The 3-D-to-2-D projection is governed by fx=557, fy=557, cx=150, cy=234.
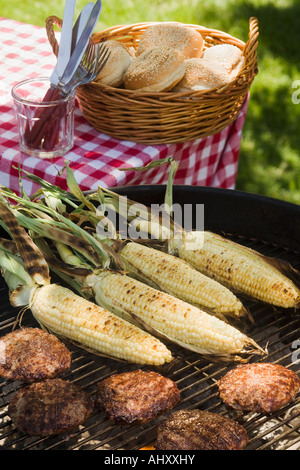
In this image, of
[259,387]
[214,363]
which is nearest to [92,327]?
[214,363]

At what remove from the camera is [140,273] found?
219 centimetres

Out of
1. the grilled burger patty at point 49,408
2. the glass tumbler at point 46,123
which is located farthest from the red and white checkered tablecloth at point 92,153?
the grilled burger patty at point 49,408

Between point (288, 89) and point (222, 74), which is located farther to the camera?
point (288, 89)

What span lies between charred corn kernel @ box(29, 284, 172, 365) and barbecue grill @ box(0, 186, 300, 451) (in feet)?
0.29

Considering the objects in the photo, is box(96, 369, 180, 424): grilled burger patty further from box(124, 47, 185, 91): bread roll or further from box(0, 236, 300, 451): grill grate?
box(124, 47, 185, 91): bread roll

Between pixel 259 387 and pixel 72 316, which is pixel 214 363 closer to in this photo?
pixel 259 387

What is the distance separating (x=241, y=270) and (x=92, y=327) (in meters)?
0.65

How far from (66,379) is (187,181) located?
5.45ft


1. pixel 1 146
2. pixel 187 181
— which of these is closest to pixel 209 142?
pixel 187 181

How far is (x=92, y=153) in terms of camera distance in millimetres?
2834

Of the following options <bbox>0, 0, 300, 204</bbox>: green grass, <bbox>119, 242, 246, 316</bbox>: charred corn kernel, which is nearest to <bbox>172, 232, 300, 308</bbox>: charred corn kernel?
<bbox>119, 242, 246, 316</bbox>: charred corn kernel

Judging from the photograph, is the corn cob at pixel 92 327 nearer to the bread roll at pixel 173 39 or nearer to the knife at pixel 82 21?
the knife at pixel 82 21

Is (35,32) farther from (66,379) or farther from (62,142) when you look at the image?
(66,379)

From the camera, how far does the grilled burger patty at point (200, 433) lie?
1.59 meters
